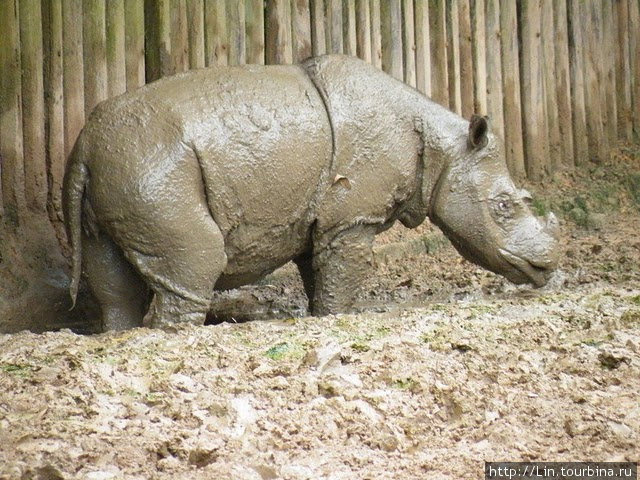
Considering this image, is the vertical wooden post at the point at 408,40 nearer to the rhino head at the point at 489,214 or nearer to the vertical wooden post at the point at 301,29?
the vertical wooden post at the point at 301,29

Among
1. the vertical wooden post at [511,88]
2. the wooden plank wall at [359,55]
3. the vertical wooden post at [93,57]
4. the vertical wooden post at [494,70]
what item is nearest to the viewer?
the wooden plank wall at [359,55]

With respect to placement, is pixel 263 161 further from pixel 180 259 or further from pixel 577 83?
pixel 577 83

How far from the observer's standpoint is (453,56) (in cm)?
946

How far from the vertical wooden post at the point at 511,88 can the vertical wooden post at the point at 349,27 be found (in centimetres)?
173

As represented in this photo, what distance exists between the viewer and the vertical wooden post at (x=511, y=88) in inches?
389

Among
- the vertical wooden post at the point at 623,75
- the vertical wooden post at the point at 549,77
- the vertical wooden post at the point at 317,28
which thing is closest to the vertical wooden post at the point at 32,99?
the vertical wooden post at the point at 317,28

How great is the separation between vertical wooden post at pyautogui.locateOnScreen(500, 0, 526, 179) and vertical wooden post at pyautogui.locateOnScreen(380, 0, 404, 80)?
1.28m

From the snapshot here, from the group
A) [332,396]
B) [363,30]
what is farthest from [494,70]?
[332,396]

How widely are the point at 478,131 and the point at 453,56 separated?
8.94 feet

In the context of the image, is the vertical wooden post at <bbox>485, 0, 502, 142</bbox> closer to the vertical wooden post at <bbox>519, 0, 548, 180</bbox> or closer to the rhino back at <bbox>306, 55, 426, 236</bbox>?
the vertical wooden post at <bbox>519, 0, 548, 180</bbox>

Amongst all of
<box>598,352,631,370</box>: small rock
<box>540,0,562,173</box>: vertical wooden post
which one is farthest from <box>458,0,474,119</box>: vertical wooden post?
<box>598,352,631,370</box>: small rock

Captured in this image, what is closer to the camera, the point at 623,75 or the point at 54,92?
the point at 54,92

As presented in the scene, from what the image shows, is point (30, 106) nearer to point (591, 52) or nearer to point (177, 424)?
point (177, 424)

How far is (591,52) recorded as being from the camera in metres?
10.6
